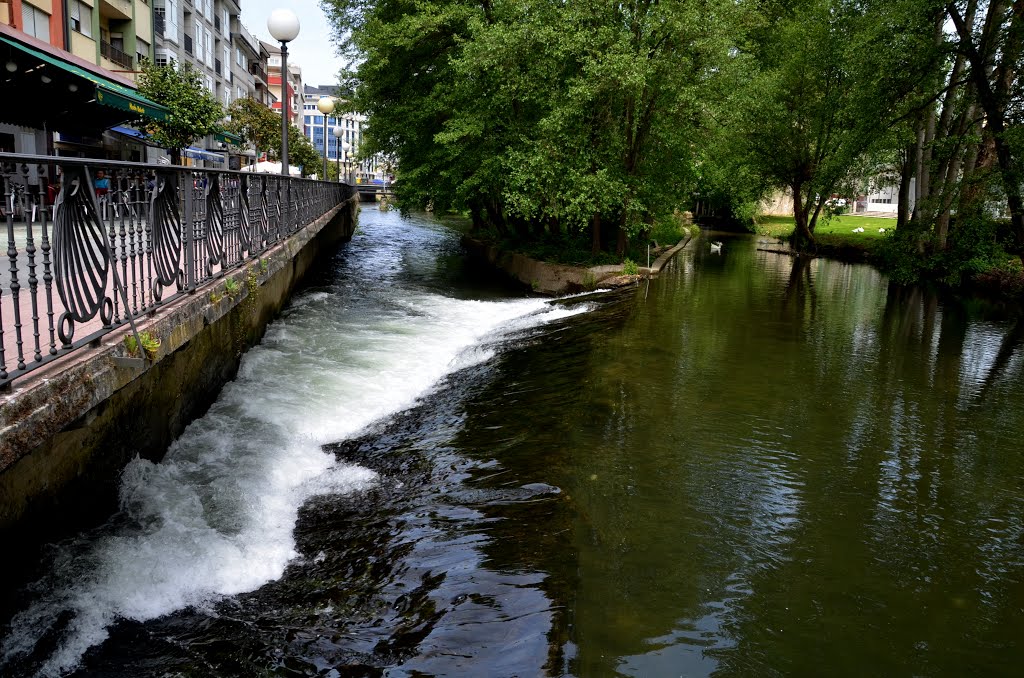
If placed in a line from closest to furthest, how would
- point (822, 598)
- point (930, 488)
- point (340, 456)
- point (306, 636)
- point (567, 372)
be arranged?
point (306, 636)
point (822, 598)
point (930, 488)
point (340, 456)
point (567, 372)

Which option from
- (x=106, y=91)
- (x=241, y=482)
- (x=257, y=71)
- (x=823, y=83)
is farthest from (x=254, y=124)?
(x=257, y=71)

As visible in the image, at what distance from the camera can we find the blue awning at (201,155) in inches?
1389

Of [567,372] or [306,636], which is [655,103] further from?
[306,636]

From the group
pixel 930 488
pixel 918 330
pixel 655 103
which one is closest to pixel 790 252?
pixel 655 103

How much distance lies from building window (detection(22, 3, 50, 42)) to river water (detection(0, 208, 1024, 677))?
2119 cm

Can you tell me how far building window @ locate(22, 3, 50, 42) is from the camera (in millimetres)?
24364

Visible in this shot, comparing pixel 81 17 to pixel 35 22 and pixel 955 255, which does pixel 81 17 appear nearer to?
pixel 35 22

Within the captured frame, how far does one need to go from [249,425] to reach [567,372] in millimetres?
4181

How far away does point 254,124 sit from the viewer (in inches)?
1567

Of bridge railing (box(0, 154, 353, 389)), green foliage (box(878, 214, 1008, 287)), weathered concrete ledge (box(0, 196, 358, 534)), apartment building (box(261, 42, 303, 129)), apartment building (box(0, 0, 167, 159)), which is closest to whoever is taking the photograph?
weathered concrete ledge (box(0, 196, 358, 534))

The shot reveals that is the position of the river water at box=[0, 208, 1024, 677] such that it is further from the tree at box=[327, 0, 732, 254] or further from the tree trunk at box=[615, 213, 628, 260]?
the tree trunk at box=[615, 213, 628, 260]

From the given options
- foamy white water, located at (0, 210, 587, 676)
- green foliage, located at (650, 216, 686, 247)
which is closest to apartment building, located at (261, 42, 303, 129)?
green foliage, located at (650, 216, 686, 247)

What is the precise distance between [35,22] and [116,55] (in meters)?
7.79

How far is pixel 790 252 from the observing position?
32469 mm
